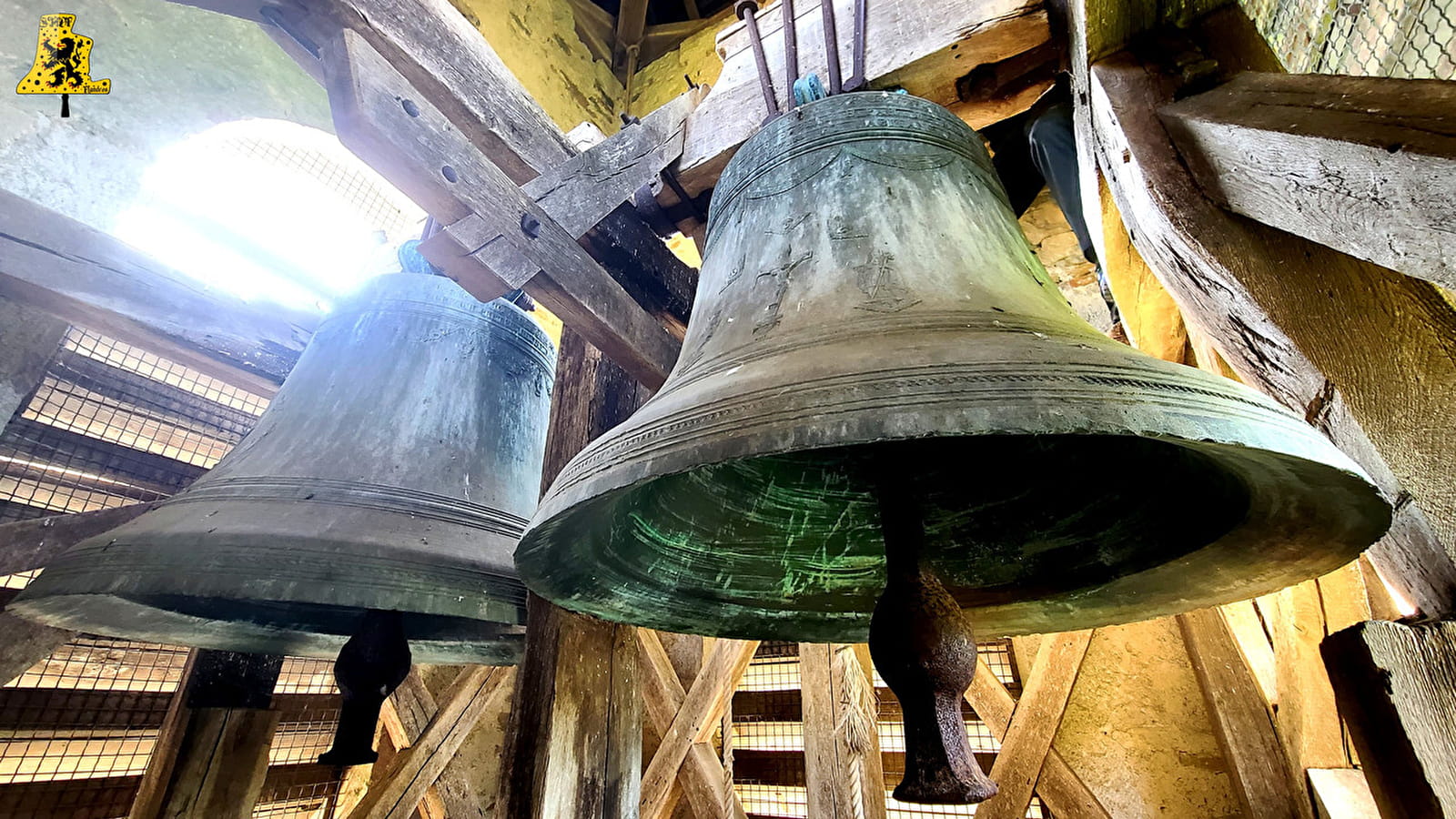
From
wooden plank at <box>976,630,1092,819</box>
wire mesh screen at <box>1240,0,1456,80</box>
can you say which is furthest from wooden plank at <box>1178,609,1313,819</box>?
wire mesh screen at <box>1240,0,1456,80</box>

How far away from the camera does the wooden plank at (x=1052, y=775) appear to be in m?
2.53

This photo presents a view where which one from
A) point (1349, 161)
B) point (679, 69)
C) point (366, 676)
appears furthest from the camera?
point (679, 69)

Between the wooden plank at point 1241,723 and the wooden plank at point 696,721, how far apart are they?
1714 millimetres

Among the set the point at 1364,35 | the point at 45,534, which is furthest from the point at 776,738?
the point at 1364,35

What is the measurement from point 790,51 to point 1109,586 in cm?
133

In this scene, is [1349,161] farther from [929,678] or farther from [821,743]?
[821,743]

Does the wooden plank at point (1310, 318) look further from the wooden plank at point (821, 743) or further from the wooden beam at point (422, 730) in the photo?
the wooden beam at point (422, 730)

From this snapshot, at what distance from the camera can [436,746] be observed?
3.08 m

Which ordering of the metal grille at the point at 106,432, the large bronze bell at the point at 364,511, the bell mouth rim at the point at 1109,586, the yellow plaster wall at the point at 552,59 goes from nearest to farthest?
the bell mouth rim at the point at 1109,586 → the large bronze bell at the point at 364,511 → the metal grille at the point at 106,432 → the yellow plaster wall at the point at 552,59

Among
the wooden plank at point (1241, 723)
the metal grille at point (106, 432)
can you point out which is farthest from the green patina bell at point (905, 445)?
the metal grille at point (106, 432)

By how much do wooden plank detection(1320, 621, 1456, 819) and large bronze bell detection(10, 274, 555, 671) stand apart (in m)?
1.14

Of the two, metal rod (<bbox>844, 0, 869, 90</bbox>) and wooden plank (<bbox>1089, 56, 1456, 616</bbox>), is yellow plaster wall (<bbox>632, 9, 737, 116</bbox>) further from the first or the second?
wooden plank (<bbox>1089, 56, 1456, 616</bbox>)

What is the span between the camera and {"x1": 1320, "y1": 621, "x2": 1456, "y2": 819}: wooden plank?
0.65 m

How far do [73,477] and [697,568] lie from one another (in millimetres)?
2777
